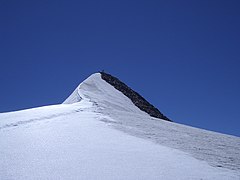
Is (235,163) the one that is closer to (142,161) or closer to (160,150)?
(160,150)

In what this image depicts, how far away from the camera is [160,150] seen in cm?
351

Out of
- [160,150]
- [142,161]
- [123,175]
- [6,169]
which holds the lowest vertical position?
[6,169]

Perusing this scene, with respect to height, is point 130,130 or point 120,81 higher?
point 120,81

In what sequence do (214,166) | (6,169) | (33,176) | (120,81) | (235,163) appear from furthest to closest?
1. (120,81)
2. (235,163)
3. (214,166)
4. (6,169)
5. (33,176)

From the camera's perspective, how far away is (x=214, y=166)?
303cm

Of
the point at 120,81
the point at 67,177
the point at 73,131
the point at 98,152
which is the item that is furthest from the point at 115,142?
the point at 120,81

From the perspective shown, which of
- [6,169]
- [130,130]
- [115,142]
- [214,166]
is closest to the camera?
[6,169]

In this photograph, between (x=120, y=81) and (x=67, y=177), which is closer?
(x=67, y=177)

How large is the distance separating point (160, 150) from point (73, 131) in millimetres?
1403

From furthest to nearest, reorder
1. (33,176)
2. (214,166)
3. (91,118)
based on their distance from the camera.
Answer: (91,118), (214,166), (33,176)

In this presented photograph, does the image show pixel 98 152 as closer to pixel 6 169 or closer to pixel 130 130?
pixel 6 169

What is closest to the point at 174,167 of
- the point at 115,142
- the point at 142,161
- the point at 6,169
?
the point at 142,161

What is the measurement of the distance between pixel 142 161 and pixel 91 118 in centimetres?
245

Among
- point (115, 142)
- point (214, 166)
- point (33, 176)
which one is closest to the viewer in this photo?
point (33, 176)
